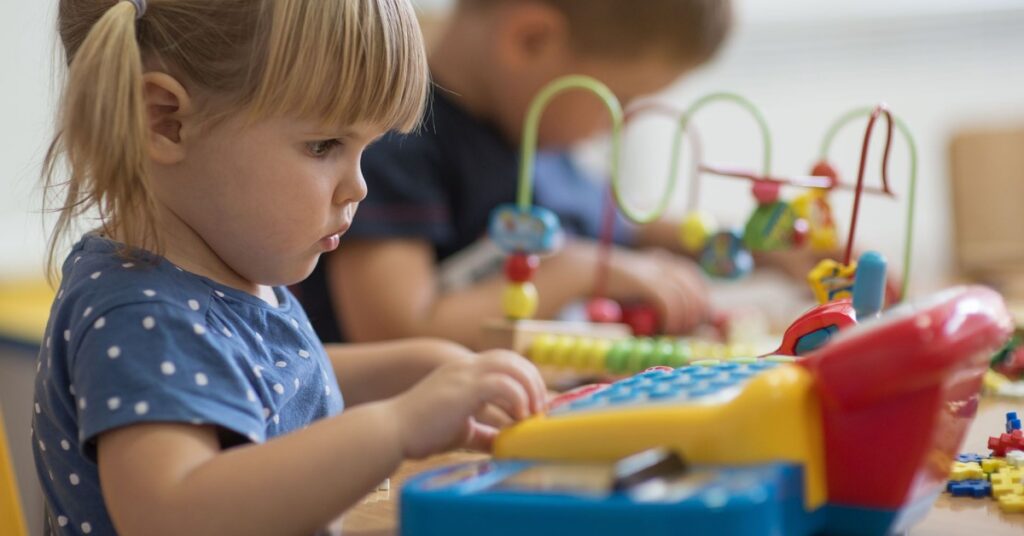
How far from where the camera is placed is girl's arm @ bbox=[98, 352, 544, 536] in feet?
1.63

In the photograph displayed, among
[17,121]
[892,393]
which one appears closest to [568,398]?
[892,393]

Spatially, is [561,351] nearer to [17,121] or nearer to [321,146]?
[321,146]

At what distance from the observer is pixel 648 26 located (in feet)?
4.52

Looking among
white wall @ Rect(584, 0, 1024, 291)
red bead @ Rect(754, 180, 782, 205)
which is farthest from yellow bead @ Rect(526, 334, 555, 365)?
white wall @ Rect(584, 0, 1024, 291)

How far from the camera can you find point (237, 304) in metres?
0.61

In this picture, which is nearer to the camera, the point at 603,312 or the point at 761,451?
the point at 761,451

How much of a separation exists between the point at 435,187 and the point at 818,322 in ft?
2.68

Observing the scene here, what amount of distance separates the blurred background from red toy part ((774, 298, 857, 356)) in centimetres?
137

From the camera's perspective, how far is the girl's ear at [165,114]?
0.59 m

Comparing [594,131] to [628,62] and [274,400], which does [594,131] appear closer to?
[628,62]

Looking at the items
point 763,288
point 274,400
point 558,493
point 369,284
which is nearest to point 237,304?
point 274,400

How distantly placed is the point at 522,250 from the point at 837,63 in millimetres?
1546

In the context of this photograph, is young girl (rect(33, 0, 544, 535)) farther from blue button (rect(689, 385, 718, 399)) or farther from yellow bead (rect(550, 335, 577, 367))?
yellow bead (rect(550, 335, 577, 367))

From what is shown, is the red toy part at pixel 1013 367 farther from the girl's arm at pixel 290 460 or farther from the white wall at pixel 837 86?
the white wall at pixel 837 86
